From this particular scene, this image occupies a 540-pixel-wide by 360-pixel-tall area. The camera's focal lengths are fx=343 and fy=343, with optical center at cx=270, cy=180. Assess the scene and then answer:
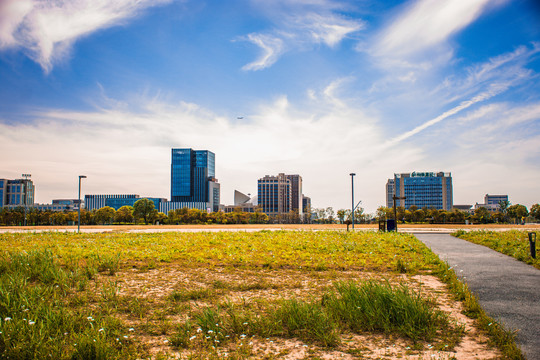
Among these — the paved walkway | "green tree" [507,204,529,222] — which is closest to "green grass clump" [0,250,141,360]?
the paved walkway

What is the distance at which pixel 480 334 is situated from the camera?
528 cm

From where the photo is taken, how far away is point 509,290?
7.93 meters

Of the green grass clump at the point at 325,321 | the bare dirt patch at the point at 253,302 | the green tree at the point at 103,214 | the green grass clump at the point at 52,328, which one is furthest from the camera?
the green tree at the point at 103,214

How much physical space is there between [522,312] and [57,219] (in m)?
116

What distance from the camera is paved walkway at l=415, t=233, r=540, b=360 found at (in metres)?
5.28

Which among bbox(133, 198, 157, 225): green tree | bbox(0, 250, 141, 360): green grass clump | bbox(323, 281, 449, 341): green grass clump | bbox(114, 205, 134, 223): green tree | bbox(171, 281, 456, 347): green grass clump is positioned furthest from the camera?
bbox(114, 205, 134, 223): green tree

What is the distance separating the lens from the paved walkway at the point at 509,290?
5.28m

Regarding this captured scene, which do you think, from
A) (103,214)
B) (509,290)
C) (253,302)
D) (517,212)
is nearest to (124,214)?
(103,214)

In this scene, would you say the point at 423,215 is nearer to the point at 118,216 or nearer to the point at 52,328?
the point at 118,216

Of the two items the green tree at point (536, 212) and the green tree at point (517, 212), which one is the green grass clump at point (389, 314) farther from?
the green tree at point (517, 212)

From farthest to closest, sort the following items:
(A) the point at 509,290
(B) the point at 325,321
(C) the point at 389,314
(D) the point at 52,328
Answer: (A) the point at 509,290 → (C) the point at 389,314 → (B) the point at 325,321 → (D) the point at 52,328

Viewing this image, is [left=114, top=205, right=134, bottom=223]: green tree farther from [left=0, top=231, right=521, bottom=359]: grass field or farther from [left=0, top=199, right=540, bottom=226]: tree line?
[left=0, top=231, right=521, bottom=359]: grass field

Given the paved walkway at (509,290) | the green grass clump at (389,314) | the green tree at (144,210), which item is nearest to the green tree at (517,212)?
the green tree at (144,210)

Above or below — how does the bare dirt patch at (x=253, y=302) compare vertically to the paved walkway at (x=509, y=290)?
below
